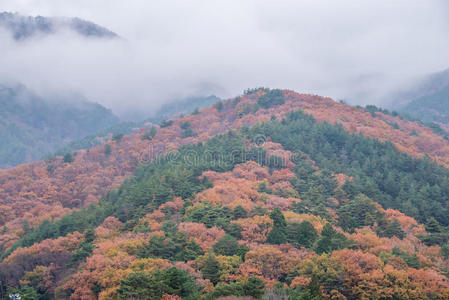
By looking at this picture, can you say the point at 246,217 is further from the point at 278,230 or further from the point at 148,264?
the point at 148,264

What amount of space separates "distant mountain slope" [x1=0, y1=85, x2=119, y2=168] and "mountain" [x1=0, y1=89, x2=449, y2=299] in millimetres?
72415

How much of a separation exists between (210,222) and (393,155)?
35.5m

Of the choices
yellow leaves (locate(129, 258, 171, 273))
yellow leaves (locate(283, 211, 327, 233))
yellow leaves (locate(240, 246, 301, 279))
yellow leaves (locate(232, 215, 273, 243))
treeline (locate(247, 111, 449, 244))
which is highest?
treeline (locate(247, 111, 449, 244))

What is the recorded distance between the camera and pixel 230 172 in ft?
182

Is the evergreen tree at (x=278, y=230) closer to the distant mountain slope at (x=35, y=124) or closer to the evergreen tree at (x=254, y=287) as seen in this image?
the evergreen tree at (x=254, y=287)

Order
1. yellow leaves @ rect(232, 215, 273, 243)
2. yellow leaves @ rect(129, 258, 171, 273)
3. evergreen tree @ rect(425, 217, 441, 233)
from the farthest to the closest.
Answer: evergreen tree @ rect(425, 217, 441, 233) < yellow leaves @ rect(232, 215, 273, 243) < yellow leaves @ rect(129, 258, 171, 273)

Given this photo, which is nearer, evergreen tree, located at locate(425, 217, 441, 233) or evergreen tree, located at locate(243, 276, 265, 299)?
evergreen tree, located at locate(243, 276, 265, 299)

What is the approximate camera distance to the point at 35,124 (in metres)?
175

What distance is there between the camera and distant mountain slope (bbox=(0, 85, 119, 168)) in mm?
145750

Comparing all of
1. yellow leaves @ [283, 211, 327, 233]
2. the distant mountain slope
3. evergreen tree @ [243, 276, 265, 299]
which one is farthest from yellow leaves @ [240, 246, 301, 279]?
the distant mountain slope

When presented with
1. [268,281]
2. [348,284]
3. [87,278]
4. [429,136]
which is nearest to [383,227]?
[348,284]

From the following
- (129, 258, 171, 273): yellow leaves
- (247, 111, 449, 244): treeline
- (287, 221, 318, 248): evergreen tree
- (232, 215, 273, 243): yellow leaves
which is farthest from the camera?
(247, 111, 449, 244): treeline

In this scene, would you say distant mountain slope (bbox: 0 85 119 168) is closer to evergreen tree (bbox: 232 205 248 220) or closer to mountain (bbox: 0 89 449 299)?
mountain (bbox: 0 89 449 299)

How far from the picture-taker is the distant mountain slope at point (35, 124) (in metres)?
146
